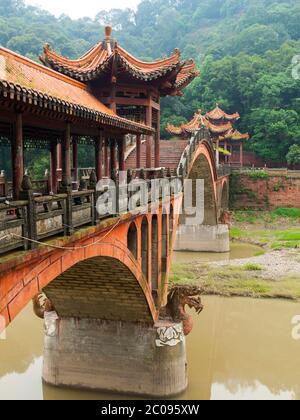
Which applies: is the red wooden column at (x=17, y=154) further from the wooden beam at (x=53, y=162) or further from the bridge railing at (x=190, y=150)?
the bridge railing at (x=190, y=150)

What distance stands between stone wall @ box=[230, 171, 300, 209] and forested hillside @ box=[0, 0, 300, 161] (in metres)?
8.20

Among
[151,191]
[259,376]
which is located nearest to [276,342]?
[259,376]

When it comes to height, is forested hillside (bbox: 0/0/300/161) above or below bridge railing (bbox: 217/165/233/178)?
above

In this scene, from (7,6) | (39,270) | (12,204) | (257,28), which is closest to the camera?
(12,204)

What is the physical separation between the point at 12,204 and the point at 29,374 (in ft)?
38.7

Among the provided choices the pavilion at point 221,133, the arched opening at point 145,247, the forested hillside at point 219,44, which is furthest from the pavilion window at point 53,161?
the forested hillside at point 219,44

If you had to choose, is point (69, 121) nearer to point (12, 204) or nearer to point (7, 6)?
point (12, 204)

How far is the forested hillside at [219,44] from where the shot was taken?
55.8 metres

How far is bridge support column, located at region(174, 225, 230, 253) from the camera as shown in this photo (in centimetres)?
3397

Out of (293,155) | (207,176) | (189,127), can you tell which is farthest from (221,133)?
(207,176)

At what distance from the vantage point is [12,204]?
6.12 meters

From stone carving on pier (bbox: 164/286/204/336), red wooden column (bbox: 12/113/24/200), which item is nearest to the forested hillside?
stone carving on pier (bbox: 164/286/204/336)

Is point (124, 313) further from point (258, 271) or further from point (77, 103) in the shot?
point (258, 271)

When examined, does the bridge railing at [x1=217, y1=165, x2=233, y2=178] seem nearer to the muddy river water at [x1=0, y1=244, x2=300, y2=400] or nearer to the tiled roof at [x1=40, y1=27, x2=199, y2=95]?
the muddy river water at [x1=0, y1=244, x2=300, y2=400]
